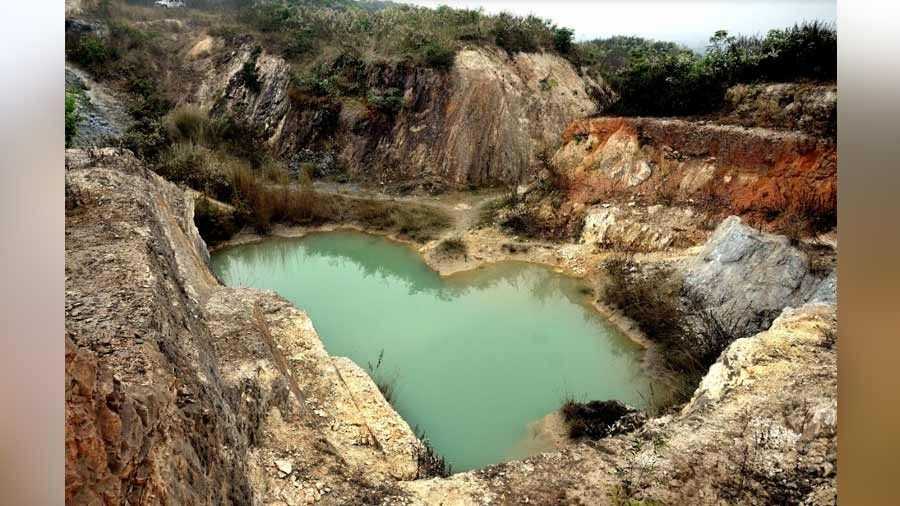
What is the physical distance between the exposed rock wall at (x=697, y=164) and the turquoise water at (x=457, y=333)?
2.00 metres

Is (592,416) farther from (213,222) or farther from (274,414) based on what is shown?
(213,222)

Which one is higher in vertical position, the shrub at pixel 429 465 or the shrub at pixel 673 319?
the shrub at pixel 673 319

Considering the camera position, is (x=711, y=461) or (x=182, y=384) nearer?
(x=182, y=384)

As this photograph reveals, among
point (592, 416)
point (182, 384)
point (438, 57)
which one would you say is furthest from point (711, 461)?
point (438, 57)

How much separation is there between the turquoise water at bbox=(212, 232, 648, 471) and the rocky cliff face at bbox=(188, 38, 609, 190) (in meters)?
3.50

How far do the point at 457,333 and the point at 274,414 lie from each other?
8.29 ft

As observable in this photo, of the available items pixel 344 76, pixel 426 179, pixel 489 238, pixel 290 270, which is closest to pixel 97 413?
pixel 290 270

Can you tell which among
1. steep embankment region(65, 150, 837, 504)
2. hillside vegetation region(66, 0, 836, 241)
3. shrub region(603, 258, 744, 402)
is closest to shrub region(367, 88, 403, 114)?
hillside vegetation region(66, 0, 836, 241)

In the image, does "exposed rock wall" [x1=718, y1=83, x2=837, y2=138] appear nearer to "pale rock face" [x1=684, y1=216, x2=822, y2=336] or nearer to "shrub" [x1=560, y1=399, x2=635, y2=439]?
"pale rock face" [x1=684, y1=216, x2=822, y2=336]

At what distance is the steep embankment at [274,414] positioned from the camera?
1.71 metres

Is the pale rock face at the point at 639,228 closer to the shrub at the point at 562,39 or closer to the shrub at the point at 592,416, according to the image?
the shrub at the point at 592,416

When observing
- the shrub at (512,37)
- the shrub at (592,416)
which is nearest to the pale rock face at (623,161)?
the shrub at (592,416)

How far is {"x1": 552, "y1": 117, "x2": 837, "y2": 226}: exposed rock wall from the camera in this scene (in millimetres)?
6398

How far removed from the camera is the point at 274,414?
10.2 ft
